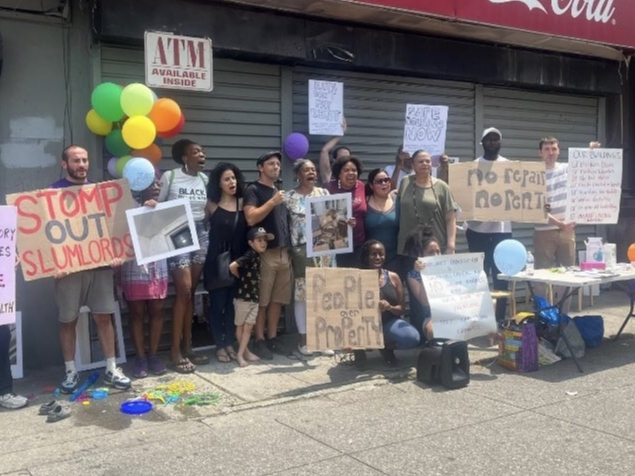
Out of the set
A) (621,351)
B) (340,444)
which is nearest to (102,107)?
(340,444)

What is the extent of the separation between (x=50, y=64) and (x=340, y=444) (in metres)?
4.20

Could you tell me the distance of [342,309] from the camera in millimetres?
5934

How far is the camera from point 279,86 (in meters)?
7.66

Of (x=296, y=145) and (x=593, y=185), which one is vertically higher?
(x=296, y=145)

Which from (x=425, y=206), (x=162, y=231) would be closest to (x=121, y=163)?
(x=162, y=231)

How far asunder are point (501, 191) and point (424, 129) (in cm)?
120

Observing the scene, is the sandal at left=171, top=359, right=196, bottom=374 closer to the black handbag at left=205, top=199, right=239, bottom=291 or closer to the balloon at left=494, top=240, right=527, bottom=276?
the black handbag at left=205, top=199, right=239, bottom=291

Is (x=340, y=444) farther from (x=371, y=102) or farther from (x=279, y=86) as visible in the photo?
(x=371, y=102)

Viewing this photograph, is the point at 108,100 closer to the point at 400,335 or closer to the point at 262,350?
the point at 262,350

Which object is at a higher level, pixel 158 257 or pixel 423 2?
pixel 423 2

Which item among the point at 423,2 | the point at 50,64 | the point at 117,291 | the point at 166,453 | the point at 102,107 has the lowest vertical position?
the point at 166,453

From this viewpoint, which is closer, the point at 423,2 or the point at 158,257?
the point at 158,257

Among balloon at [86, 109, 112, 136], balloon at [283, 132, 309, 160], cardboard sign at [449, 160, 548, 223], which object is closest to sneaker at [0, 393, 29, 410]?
balloon at [86, 109, 112, 136]

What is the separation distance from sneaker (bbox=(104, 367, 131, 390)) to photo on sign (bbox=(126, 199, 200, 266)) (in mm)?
907
